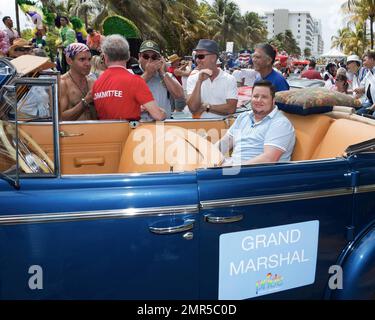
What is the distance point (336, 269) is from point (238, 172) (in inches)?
28.8

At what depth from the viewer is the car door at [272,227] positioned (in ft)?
6.45

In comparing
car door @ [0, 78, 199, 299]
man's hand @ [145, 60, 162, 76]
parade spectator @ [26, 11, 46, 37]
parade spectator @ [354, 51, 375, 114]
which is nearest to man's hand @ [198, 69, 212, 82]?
man's hand @ [145, 60, 162, 76]

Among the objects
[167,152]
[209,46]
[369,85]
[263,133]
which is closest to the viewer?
[167,152]

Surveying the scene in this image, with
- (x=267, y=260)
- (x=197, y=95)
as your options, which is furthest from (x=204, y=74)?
(x=267, y=260)

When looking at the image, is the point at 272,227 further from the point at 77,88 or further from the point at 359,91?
the point at 359,91

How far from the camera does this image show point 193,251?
6.33 ft

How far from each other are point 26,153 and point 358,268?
68.8 inches

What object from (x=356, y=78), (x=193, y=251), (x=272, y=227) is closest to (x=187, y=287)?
(x=193, y=251)

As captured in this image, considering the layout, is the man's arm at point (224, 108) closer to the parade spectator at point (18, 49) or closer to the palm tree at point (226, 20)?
the parade spectator at point (18, 49)

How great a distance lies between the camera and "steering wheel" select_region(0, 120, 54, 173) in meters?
2.04

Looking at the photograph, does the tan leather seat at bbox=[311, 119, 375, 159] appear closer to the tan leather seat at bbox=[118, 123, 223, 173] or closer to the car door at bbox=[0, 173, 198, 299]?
the tan leather seat at bbox=[118, 123, 223, 173]

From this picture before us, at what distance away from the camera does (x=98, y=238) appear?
1.85m

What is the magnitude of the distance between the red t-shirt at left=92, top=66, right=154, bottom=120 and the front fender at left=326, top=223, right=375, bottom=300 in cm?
177

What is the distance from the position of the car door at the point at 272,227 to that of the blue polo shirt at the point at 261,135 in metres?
0.67
